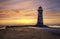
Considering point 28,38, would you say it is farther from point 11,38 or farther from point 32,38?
point 11,38

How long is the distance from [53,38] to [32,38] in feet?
1.11

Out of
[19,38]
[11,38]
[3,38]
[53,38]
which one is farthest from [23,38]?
[53,38]

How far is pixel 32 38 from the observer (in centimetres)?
203

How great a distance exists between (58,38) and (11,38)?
0.76m

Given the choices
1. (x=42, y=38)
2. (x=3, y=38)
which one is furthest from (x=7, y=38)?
(x=42, y=38)

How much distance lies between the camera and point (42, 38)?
2.07 m

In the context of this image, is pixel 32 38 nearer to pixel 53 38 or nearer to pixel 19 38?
pixel 19 38

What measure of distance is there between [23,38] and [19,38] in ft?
0.22

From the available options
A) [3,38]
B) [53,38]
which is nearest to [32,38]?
[53,38]

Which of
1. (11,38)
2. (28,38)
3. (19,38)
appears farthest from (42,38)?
(11,38)

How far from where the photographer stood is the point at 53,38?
202 centimetres

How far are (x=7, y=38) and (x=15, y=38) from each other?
14cm

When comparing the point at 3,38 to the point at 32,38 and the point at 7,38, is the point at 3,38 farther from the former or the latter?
the point at 32,38

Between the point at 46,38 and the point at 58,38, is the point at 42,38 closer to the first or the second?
the point at 46,38
